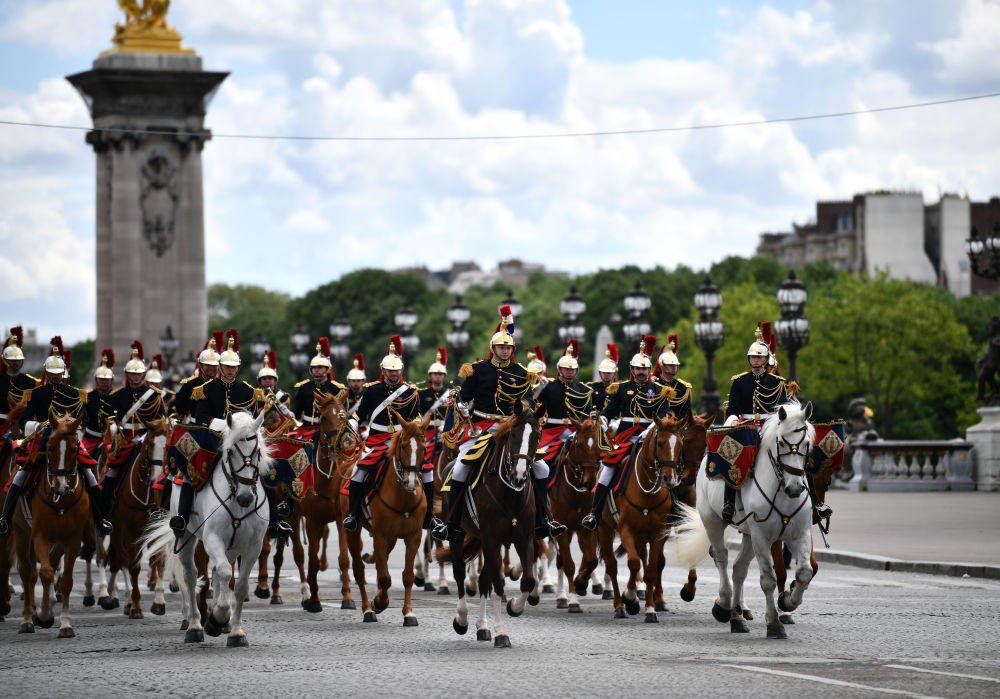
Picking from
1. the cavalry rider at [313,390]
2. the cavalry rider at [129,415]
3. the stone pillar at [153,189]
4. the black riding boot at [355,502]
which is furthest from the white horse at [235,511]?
the stone pillar at [153,189]

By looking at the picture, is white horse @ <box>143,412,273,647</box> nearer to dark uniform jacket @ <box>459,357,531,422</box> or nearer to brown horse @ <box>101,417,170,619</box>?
dark uniform jacket @ <box>459,357,531,422</box>

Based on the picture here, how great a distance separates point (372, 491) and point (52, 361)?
3.84 metres

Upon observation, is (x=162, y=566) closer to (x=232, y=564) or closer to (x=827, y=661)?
(x=232, y=564)

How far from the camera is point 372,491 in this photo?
690 inches

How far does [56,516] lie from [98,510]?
1287mm

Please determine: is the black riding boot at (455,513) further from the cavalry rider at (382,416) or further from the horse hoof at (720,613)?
the horse hoof at (720,613)

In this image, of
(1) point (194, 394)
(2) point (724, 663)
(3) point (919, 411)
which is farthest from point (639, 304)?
(3) point (919, 411)

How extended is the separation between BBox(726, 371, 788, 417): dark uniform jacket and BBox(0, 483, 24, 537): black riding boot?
7.07 meters

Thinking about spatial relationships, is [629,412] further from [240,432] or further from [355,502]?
[240,432]

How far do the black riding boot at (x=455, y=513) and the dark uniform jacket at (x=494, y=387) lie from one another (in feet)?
2.60

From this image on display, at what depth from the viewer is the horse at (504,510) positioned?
14.9 metres

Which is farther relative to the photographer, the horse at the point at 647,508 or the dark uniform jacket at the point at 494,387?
the horse at the point at 647,508

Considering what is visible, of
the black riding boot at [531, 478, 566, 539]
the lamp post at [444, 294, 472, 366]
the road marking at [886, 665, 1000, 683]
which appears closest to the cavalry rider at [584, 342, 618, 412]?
the black riding boot at [531, 478, 566, 539]

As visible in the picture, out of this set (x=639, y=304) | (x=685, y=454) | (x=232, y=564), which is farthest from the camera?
(x=639, y=304)
